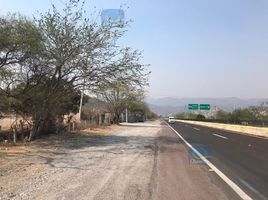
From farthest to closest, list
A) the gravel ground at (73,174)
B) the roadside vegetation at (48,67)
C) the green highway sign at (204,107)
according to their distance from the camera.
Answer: the green highway sign at (204,107)
the roadside vegetation at (48,67)
the gravel ground at (73,174)

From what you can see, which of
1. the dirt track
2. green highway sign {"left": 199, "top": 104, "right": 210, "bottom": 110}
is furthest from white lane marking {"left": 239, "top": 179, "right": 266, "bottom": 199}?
green highway sign {"left": 199, "top": 104, "right": 210, "bottom": 110}

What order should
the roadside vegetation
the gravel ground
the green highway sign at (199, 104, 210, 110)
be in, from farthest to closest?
the green highway sign at (199, 104, 210, 110), the roadside vegetation, the gravel ground

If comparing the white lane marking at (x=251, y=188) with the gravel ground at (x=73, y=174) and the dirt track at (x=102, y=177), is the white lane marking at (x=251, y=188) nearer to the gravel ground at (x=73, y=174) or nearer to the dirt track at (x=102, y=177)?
the dirt track at (x=102, y=177)

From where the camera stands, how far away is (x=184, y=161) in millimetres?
14859

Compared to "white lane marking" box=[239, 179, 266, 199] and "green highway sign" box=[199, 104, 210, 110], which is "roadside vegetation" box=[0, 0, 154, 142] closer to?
"white lane marking" box=[239, 179, 266, 199]

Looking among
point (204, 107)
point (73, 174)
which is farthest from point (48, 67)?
point (204, 107)

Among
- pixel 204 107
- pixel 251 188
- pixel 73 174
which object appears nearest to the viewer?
pixel 251 188

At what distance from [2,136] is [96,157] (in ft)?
30.3

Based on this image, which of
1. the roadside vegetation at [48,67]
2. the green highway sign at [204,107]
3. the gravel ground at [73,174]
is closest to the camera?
the gravel ground at [73,174]

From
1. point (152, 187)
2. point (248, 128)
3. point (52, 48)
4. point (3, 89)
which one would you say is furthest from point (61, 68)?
point (248, 128)

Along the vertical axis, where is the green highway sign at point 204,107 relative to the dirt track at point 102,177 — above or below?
above

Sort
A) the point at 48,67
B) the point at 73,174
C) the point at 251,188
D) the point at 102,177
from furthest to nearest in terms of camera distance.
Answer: the point at 48,67 → the point at 73,174 → the point at 102,177 → the point at 251,188

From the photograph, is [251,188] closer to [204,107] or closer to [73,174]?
[73,174]

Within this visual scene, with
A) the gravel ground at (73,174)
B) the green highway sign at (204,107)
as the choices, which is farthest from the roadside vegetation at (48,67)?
the green highway sign at (204,107)
